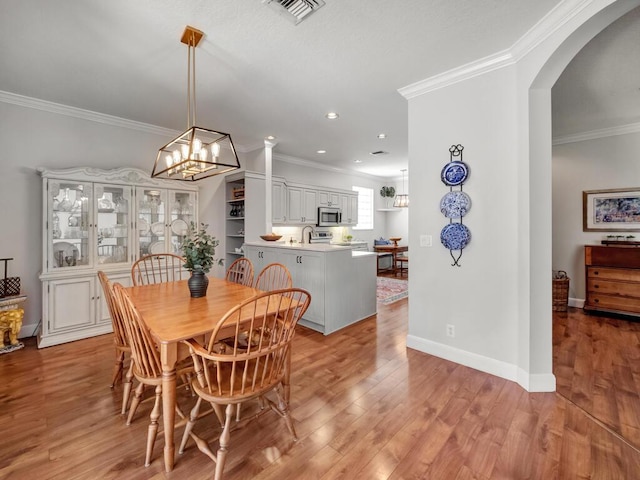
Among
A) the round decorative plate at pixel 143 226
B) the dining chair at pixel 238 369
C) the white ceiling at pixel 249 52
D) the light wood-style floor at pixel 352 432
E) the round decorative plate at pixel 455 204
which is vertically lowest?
the light wood-style floor at pixel 352 432

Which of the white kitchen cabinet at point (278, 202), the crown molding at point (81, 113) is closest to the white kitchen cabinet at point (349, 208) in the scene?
the white kitchen cabinet at point (278, 202)

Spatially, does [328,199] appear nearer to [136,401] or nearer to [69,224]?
[69,224]

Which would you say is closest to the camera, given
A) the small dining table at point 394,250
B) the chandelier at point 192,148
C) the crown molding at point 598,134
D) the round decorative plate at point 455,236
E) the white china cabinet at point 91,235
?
the chandelier at point 192,148

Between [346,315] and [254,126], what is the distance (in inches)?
116

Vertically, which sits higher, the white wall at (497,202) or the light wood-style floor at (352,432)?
the white wall at (497,202)

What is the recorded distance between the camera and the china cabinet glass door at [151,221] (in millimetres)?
3857

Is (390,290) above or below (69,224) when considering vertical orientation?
below

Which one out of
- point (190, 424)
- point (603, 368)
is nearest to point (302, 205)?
point (190, 424)

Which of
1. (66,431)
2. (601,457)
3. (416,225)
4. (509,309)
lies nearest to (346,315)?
(416,225)

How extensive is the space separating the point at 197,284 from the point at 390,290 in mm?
4128

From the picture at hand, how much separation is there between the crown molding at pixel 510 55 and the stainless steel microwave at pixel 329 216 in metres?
3.72

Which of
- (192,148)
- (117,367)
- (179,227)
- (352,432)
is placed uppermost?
(192,148)

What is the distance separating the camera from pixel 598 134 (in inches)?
169

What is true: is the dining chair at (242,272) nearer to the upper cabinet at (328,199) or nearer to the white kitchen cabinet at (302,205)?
the white kitchen cabinet at (302,205)
